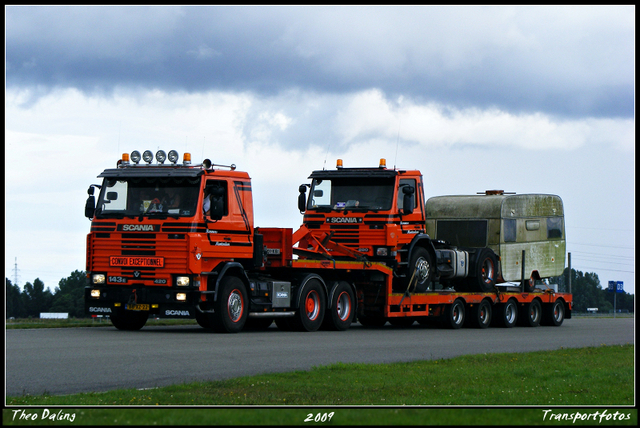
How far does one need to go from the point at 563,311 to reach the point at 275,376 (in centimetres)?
2262

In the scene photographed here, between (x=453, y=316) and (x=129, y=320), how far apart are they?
9588 millimetres

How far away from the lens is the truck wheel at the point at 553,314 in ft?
103

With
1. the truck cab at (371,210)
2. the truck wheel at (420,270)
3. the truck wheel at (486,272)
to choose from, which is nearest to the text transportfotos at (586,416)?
the truck cab at (371,210)

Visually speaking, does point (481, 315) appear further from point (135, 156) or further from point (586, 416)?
point (586, 416)

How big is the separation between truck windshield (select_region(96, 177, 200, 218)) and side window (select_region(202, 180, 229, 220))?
265 mm

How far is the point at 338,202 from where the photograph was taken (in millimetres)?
23781

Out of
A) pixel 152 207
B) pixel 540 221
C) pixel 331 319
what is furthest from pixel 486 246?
pixel 152 207

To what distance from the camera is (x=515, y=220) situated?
91.3 ft

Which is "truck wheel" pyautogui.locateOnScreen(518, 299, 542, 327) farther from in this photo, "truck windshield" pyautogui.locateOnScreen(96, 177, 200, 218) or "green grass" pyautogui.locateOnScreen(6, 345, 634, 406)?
"green grass" pyautogui.locateOnScreen(6, 345, 634, 406)

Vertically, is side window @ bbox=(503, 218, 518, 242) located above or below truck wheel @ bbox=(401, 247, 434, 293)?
Result: above

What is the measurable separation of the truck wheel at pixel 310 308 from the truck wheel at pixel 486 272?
6309 mm

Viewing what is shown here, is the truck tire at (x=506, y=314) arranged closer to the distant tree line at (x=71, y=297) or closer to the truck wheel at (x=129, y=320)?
the truck wheel at (x=129, y=320)

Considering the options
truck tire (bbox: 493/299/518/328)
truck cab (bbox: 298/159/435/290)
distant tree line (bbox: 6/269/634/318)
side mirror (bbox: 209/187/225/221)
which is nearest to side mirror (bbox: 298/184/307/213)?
truck cab (bbox: 298/159/435/290)

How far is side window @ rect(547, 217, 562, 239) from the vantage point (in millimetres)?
29688
